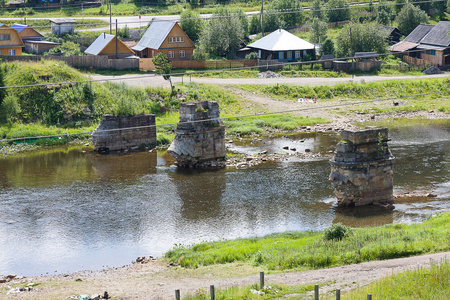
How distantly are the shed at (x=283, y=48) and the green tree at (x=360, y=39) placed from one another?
13.9ft

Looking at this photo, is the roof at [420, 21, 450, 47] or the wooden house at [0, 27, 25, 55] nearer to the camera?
the wooden house at [0, 27, 25, 55]

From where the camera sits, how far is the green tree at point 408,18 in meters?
97.3

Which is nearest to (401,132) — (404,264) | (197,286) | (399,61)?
(399,61)

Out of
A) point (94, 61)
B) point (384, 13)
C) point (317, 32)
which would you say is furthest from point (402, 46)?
point (94, 61)

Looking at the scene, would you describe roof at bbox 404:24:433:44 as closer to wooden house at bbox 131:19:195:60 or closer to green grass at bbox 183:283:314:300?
wooden house at bbox 131:19:195:60

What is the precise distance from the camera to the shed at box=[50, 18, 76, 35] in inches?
3703

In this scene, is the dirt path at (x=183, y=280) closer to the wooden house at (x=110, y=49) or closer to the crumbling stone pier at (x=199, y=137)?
the crumbling stone pier at (x=199, y=137)

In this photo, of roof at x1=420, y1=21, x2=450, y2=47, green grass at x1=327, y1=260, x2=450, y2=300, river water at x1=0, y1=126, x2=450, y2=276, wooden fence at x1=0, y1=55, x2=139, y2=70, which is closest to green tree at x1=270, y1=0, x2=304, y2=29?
roof at x1=420, y1=21, x2=450, y2=47

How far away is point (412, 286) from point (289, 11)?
8443cm

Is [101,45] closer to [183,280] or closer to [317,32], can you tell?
[317,32]

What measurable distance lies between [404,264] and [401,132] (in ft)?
116

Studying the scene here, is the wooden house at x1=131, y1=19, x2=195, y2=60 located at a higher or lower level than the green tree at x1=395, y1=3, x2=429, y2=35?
lower

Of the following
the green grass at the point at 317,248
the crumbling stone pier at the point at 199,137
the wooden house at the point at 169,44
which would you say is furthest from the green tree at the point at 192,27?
the green grass at the point at 317,248

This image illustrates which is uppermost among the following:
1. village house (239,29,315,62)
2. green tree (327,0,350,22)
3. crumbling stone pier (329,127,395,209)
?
green tree (327,0,350,22)
